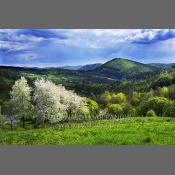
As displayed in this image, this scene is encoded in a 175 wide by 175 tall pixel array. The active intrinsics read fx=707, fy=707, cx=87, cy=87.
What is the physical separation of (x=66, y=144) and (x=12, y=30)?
2.47 m

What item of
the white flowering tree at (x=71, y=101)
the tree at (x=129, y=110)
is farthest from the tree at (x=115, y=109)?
the white flowering tree at (x=71, y=101)

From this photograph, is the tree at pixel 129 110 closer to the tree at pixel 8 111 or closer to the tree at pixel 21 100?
the tree at pixel 21 100

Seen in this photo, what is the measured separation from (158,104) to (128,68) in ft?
2.97

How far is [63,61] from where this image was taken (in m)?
13.9

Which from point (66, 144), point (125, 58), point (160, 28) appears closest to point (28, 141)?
point (66, 144)

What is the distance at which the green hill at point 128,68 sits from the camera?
13625 millimetres

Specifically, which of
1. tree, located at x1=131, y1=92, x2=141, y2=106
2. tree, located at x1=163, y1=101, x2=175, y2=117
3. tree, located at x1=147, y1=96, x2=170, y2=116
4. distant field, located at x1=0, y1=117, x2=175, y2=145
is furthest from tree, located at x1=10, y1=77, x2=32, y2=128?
tree, located at x1=163, y1=101, x2=175, y2=117

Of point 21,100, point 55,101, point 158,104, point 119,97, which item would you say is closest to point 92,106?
point 119,97

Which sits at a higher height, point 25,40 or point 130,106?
point 25,40

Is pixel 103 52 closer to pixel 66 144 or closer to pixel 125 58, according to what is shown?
pixel 125 58

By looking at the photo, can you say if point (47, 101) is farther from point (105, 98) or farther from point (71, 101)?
point (105, 98)

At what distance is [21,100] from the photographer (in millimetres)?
13930

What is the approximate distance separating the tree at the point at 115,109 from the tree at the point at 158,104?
22.9 inches

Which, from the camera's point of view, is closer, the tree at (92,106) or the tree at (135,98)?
the tree at (135,98)
